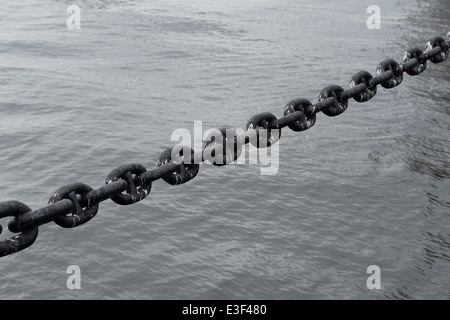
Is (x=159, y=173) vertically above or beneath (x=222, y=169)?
above

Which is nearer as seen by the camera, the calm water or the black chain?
the black chain

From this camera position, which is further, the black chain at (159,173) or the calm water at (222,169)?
the calm water at (222,169)

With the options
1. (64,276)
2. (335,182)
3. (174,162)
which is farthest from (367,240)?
(174,162)

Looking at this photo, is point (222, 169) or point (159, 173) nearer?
point (159, 173)

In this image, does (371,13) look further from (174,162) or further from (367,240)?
(174,162)
